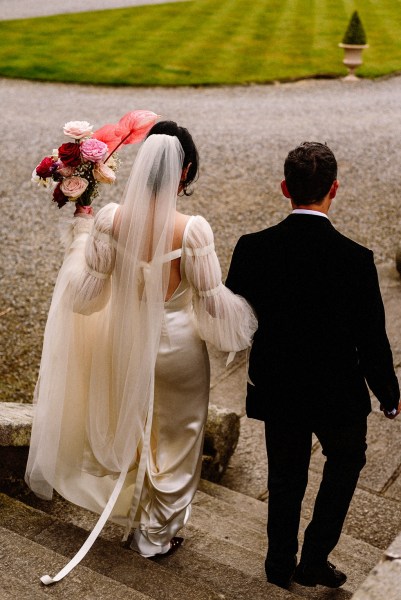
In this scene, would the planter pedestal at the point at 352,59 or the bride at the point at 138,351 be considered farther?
the planter pedestal at the point at 352,59

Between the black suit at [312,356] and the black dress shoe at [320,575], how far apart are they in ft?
0.22

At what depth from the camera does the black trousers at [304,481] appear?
3301 mm

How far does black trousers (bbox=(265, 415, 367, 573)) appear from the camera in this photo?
3.30m

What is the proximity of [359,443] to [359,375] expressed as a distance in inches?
11.0

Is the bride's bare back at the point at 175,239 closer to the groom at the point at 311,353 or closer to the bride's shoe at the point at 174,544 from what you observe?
the groom at the point at 311,353

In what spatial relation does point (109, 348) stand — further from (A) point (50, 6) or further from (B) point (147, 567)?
(A) point (50, 6)

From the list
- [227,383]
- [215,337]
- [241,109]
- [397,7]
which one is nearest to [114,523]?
[215,337]

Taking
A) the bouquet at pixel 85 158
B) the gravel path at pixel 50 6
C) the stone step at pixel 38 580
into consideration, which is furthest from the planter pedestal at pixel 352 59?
the stone step at pixel 38 580

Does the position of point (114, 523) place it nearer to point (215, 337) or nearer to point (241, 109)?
point (215, 337)

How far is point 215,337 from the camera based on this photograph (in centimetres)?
345

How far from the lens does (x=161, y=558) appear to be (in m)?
3.71

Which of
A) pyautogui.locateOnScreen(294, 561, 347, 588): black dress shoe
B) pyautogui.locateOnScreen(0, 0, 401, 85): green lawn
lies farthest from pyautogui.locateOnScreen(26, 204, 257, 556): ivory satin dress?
pyautogui.locateOnScreen(0, 0, 401, 85): green lawn

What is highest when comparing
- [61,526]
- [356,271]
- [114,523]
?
[356,271]

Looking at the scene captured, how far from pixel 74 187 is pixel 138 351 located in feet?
2.46
